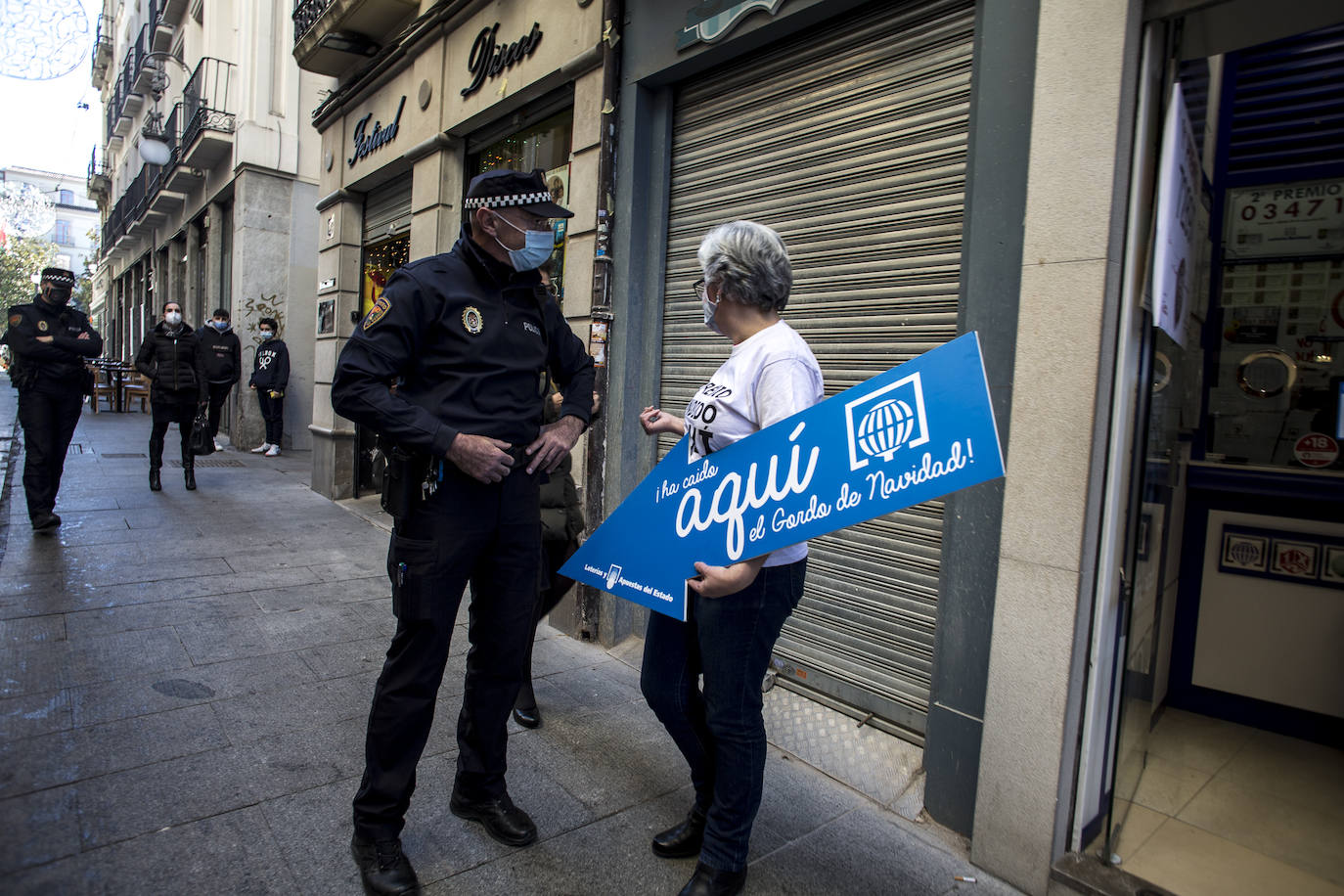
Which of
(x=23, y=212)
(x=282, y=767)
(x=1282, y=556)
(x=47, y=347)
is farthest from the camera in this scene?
(x=23, y=212)

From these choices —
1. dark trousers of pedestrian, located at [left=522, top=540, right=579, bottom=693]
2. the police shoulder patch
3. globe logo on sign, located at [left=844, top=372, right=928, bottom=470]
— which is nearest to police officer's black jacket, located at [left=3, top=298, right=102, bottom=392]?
dark trousers of pedestrian, located at [left=522, top=540, right=579, bottom=693]

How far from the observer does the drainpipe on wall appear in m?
4.63

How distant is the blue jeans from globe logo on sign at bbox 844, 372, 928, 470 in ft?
1.65

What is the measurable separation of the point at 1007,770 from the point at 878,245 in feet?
6.92

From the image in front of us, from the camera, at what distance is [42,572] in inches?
205

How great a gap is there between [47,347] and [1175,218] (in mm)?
7306

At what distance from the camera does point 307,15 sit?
9312mm

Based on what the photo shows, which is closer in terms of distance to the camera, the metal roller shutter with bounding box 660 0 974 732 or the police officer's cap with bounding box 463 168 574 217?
the police officer's cap with bounding box 463 168 574 217

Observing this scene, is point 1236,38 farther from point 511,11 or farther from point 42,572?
point 42,572

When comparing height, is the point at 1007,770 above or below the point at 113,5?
below

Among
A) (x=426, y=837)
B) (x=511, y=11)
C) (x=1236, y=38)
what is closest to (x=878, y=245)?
(x=1236, y=38)

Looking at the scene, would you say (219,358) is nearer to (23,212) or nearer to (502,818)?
(502,818)

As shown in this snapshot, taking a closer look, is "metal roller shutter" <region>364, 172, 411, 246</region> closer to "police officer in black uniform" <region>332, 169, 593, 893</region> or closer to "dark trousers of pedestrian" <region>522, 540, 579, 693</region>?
"dark trousers of pedestrian" <region>522, 540, 579, 693</region>

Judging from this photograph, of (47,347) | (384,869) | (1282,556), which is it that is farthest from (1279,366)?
(47,347)
